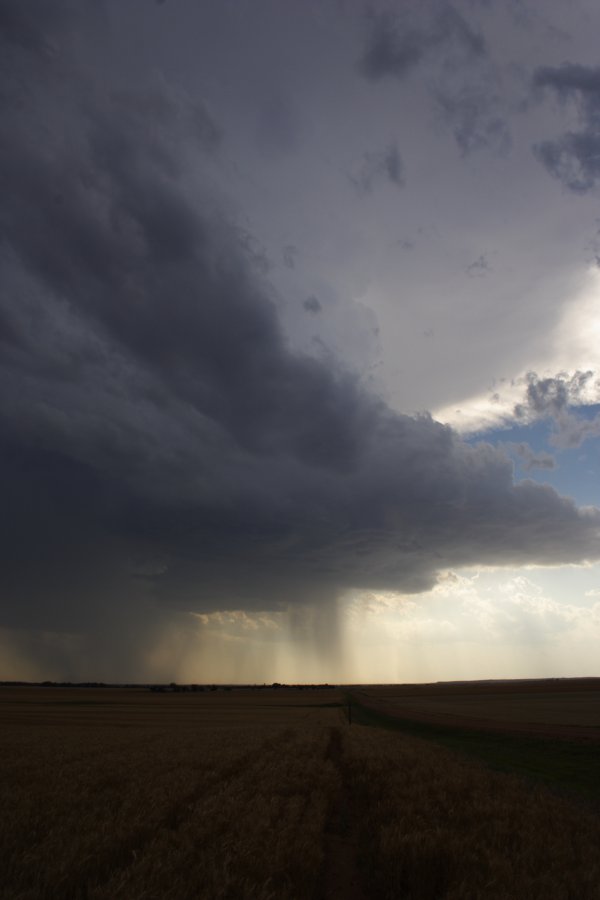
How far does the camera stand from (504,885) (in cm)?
800

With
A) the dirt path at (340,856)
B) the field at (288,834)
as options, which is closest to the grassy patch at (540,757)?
the field at (288,834)

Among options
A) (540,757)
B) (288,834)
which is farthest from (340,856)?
(540,757)

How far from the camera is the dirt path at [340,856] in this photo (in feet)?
28.5

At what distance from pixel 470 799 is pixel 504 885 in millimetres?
7007

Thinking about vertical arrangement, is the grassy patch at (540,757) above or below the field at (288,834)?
below

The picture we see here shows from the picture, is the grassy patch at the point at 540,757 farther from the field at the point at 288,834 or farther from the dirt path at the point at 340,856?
the dirt path at the point at 340,856

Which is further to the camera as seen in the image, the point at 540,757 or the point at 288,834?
the point at 540,757

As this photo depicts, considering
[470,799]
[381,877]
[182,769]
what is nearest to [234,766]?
[182,769]

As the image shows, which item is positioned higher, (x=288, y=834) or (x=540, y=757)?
(x=288, y=834)

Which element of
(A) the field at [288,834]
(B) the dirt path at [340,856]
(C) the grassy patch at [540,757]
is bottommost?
(C) the grassy patch at [540,757]

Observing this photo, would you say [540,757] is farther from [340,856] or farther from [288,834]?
[288,834]

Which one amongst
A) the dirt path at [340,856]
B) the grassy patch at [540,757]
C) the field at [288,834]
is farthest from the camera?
the grassy patch at [540,757]

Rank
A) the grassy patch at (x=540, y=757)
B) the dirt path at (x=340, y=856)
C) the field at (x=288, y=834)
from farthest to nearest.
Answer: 1. the grassy patch at (x=540, y=757)
2. the dirt path at (x=340, y=856)
3. the field at (x=288, y=834)

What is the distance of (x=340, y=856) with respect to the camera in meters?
10.4
